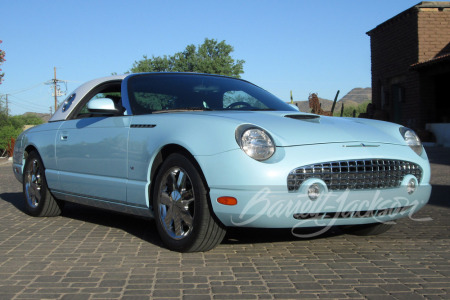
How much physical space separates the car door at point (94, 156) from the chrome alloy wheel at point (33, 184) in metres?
0.71

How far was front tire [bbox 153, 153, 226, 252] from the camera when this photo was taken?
4359 millimetres

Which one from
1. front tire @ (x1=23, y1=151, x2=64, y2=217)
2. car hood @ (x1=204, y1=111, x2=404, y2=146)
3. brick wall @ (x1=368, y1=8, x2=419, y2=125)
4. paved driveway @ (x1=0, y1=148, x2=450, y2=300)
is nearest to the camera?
paved driveway @ (x1=0, y1=148, x2=450, y2=300)

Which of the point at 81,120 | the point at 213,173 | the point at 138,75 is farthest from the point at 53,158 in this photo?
the point at 213,173

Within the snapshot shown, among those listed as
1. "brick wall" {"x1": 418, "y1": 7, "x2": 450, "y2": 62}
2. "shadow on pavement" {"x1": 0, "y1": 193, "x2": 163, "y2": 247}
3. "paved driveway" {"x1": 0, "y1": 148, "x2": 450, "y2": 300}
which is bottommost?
"paved driveway" {"x1": 0, "y1": 148, "x2": 450, "y2": 300}

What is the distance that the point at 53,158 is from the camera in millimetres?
6344

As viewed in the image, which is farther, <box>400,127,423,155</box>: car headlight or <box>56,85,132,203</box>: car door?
<box>56,85,132,203</box>: car door

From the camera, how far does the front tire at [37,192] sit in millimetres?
6617

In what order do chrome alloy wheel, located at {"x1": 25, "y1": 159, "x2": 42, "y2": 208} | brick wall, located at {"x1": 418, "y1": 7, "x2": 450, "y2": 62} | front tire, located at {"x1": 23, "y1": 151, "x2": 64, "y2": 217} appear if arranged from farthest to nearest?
1. brick wall, located at {"x1": 418, "y1": 7, "x2": 450, "y2": 62}
2. chrome alloy wheel, located at {"x1": 25, "y1": 159, "x2": 42, "y2": 208}
3. front tire, located at {"x1": 23, "y1": 151, "x2": 64, "y2": 217}

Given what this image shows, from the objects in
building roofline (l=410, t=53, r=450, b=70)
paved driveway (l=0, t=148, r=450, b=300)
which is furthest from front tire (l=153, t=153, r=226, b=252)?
building roofline (l=410, t=53, r=450, b=70)

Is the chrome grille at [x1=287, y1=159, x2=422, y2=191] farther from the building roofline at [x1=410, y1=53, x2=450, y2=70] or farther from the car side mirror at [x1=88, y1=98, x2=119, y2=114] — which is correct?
the building roofline at [x1=410, y1=53, x2=450, y2=70]

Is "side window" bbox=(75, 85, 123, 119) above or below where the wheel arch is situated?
above

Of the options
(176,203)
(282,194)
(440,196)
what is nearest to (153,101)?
(176,203)

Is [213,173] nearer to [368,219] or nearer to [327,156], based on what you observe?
[327,156]

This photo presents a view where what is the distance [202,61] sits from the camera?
5594 cm
